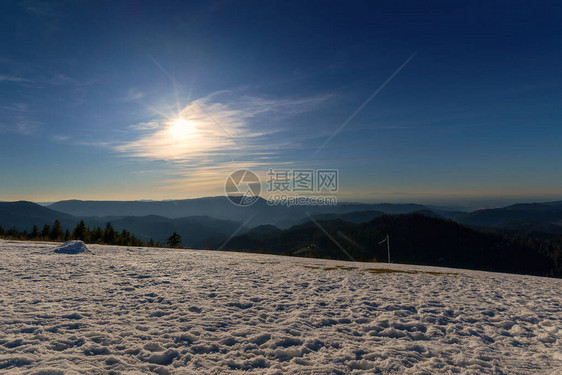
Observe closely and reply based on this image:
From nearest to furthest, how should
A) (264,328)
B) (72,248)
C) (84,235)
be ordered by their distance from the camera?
1. (264,328)
2. (72,248)
3. (84,235)

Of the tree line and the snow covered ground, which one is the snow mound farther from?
the tree line

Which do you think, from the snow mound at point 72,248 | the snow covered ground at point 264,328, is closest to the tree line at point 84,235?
the snow mound at point 72,248

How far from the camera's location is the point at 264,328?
26.2 feet

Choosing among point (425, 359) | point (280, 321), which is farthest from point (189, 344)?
point (425, 359)

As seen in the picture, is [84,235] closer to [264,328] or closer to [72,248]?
[72,248]

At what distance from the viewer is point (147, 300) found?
415 inches

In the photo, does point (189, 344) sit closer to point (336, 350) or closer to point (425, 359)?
point (336, 350)

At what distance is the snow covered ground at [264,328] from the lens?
600cm

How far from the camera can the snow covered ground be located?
236 inches

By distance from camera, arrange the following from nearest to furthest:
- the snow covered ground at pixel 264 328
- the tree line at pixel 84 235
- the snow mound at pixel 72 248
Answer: the snow covered ground at pixel 264 328
the snow mound at pixel 72 248
the tree line at pixel 84 235

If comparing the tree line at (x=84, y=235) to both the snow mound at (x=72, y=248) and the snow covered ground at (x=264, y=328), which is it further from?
the snow covered ground at (x=264, y=328)

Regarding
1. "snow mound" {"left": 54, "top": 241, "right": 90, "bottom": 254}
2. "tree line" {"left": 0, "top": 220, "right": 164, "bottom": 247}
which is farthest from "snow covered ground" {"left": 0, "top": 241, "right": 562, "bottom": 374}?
"tree line" {"left": 0, "top": 220, "right": 164, "bottom": 247}

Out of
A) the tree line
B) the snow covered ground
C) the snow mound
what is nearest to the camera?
the snow covered ground

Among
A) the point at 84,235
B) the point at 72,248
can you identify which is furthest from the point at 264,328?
the point at 84,235
